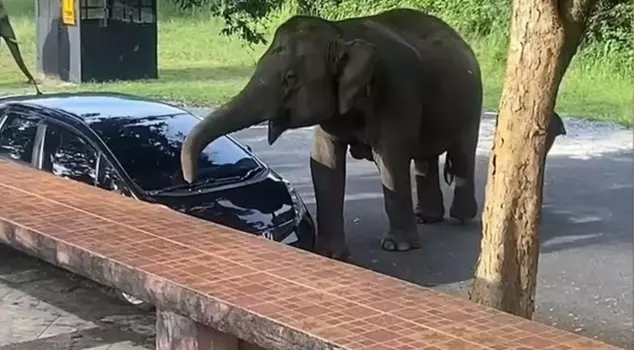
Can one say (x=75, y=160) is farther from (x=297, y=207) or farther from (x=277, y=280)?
(x=277, y=280)

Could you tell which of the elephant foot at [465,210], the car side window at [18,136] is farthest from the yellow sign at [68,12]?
the elephant foot at [465,210]

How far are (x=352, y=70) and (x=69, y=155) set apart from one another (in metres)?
1.71

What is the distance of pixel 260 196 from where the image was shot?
6.29 meters

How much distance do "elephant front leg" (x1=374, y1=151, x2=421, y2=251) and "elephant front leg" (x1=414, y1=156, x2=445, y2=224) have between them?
823mm

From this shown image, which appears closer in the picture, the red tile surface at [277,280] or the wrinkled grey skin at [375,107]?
the red tile surface at [277,280]

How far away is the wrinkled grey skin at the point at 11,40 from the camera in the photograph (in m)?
9.06

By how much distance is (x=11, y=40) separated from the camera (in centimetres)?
938

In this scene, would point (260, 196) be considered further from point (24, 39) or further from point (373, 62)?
point (24, 39)

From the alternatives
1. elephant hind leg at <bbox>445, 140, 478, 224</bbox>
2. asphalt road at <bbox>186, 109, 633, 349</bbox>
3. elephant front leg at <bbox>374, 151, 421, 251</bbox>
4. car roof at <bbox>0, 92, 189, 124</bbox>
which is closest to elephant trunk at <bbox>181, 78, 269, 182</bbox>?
car roof at <bbox>0, 92, 189, 124</bbox>

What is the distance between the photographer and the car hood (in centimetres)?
602

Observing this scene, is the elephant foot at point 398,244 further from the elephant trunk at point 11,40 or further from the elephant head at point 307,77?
the elephant trunk at point 11,40

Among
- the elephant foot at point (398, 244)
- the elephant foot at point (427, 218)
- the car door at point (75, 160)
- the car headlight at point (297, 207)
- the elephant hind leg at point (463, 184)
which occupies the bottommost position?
the elephant foot at point (427, 218)

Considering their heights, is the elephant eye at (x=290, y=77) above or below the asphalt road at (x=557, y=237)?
above

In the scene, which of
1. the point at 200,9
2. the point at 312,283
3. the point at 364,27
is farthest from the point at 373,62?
the point at 312,283
